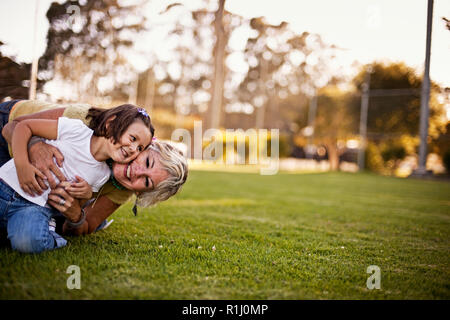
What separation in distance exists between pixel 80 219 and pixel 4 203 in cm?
48

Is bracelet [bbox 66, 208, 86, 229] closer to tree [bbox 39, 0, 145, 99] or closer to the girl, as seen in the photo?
the girl

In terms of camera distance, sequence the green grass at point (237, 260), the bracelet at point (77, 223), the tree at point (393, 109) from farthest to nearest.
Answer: the tree at point (393, 109), the bracelet at point (77, 223), the green grass at point (237, 260)

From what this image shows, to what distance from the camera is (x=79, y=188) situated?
88.0 inches

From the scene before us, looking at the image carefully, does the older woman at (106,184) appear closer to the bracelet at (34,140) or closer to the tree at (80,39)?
the bracelet at (34,140)

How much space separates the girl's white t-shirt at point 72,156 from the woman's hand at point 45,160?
0.13ft

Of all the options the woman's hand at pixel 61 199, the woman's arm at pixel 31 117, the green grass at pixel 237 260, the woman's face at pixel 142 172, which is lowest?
the green grass at pixel 237 260

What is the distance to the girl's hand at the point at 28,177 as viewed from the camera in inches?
83.8

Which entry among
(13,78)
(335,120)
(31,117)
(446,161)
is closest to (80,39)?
(13,78)

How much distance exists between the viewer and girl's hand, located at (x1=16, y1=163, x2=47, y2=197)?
2.13 metres

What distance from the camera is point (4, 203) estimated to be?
2215 millimetres

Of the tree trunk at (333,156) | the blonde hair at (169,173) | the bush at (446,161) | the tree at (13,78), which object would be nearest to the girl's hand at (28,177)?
the blonde hair at (169,173)

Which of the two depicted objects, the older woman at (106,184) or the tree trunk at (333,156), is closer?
the older woman at (106,184)

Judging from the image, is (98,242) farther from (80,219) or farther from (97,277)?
(97,277)

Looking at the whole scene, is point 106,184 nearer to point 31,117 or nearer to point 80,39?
point 31,117
